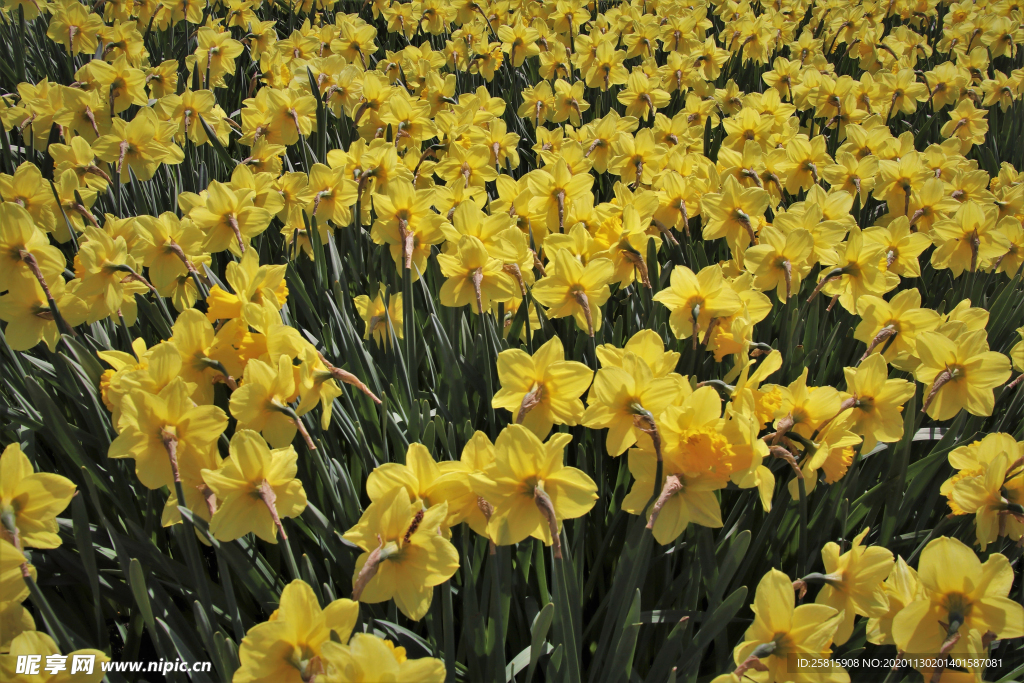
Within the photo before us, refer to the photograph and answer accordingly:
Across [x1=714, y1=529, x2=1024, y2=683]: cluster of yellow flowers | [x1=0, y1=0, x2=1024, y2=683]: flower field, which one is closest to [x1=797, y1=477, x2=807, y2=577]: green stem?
[x1=0, y1=0, x2=1024, y2=683]: flower field

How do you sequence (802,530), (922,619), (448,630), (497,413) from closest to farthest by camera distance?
(922,619), (448,630), (802,530), (497,413)

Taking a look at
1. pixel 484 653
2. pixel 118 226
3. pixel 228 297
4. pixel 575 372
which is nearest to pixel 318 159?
pixel 118 226

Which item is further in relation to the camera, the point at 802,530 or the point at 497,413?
the point at 497,413

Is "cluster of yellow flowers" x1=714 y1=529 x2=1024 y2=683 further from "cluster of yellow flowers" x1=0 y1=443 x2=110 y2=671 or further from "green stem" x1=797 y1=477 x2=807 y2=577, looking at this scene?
"cluster of yellow flowers" x1=0 y1=443 x2=110 y2=671

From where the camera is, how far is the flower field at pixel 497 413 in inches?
39.2

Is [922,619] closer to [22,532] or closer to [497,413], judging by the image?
[497,413]

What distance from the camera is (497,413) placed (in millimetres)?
1738

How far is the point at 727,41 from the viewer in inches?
184

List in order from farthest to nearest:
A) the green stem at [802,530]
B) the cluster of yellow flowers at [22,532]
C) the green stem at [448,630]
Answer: the green stem at [802,530] < the green stem at [448,630] < the cluster of yellow flowers at [22,532]

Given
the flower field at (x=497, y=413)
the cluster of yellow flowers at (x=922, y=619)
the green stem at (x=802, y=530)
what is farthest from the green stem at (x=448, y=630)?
the green stem at (x=802, y=530)

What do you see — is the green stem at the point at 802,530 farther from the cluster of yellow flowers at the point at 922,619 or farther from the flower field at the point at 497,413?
the cluster of yellow flowers at the point at 922,619

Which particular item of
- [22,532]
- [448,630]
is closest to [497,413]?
[448,630]

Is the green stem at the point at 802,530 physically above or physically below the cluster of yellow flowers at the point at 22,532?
below

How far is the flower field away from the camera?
1.00 metres
